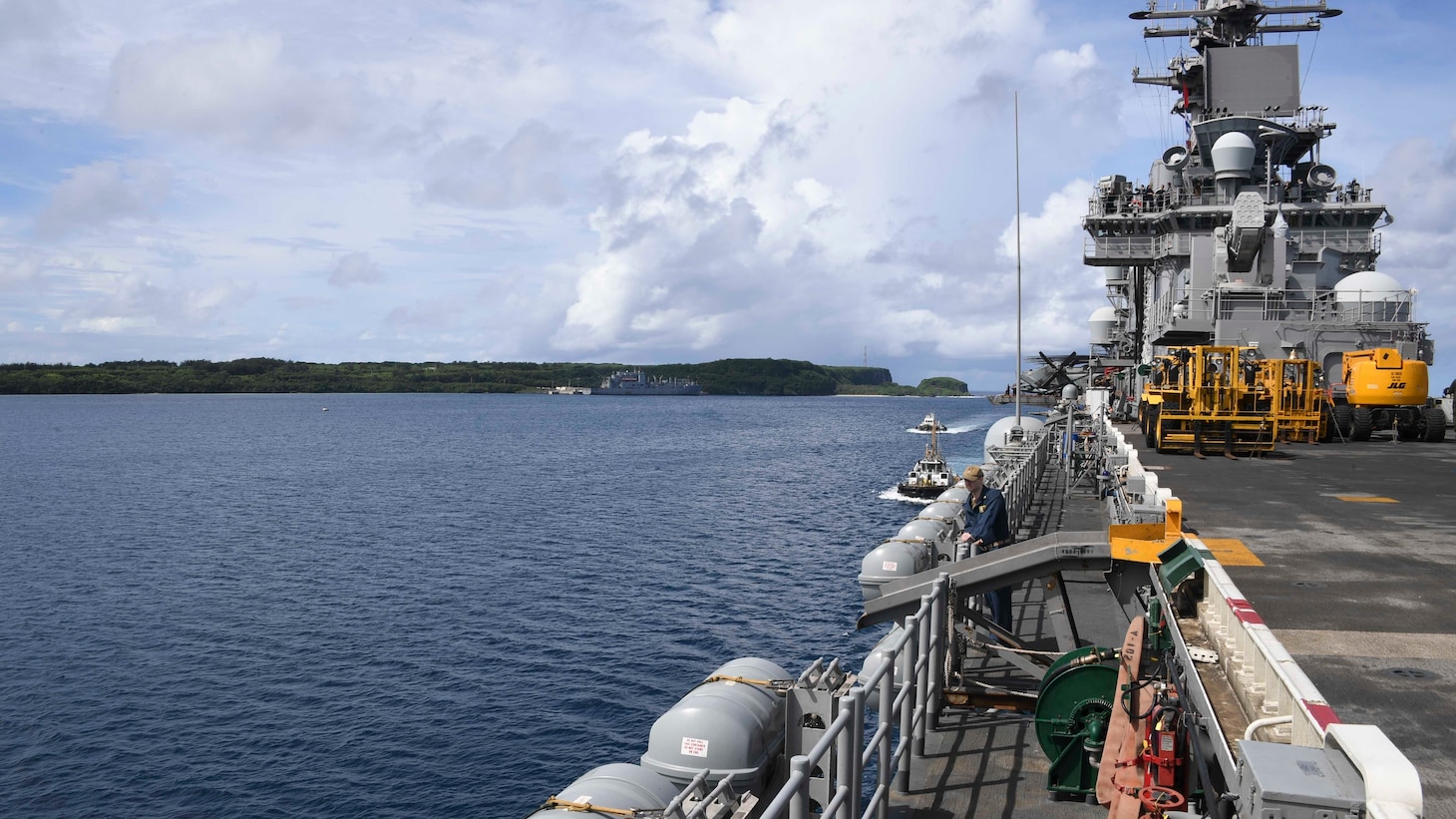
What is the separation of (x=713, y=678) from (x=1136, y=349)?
56418 millimetres

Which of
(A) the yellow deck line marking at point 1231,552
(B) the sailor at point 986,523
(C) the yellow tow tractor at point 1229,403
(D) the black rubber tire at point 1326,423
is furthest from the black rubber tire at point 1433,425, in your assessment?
(B) the sailor at point 986,523

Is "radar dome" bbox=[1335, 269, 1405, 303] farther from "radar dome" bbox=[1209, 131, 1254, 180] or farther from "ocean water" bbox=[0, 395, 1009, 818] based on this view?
"ocean water" bbox=[0, 395, 1009, 818]

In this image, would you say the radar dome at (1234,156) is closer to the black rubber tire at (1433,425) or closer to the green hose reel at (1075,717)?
the black rubber tire at (1433,425)

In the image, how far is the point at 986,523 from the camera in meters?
11.8

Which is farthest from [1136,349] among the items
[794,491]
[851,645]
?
[851,645]

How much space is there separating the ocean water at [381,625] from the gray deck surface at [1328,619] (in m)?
12.1

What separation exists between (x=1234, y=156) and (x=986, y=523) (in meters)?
41.4

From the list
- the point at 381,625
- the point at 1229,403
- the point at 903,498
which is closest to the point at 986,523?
the point at 1229,403

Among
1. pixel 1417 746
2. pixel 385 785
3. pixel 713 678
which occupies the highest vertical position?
pixel 1417 746

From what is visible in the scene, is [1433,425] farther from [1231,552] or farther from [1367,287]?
[1231,552]

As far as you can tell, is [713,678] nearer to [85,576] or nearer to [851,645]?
[851,645]

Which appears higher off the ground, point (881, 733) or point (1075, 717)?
point (881, 733)

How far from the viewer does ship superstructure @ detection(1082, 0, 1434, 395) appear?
3378cm

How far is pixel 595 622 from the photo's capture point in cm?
3056
